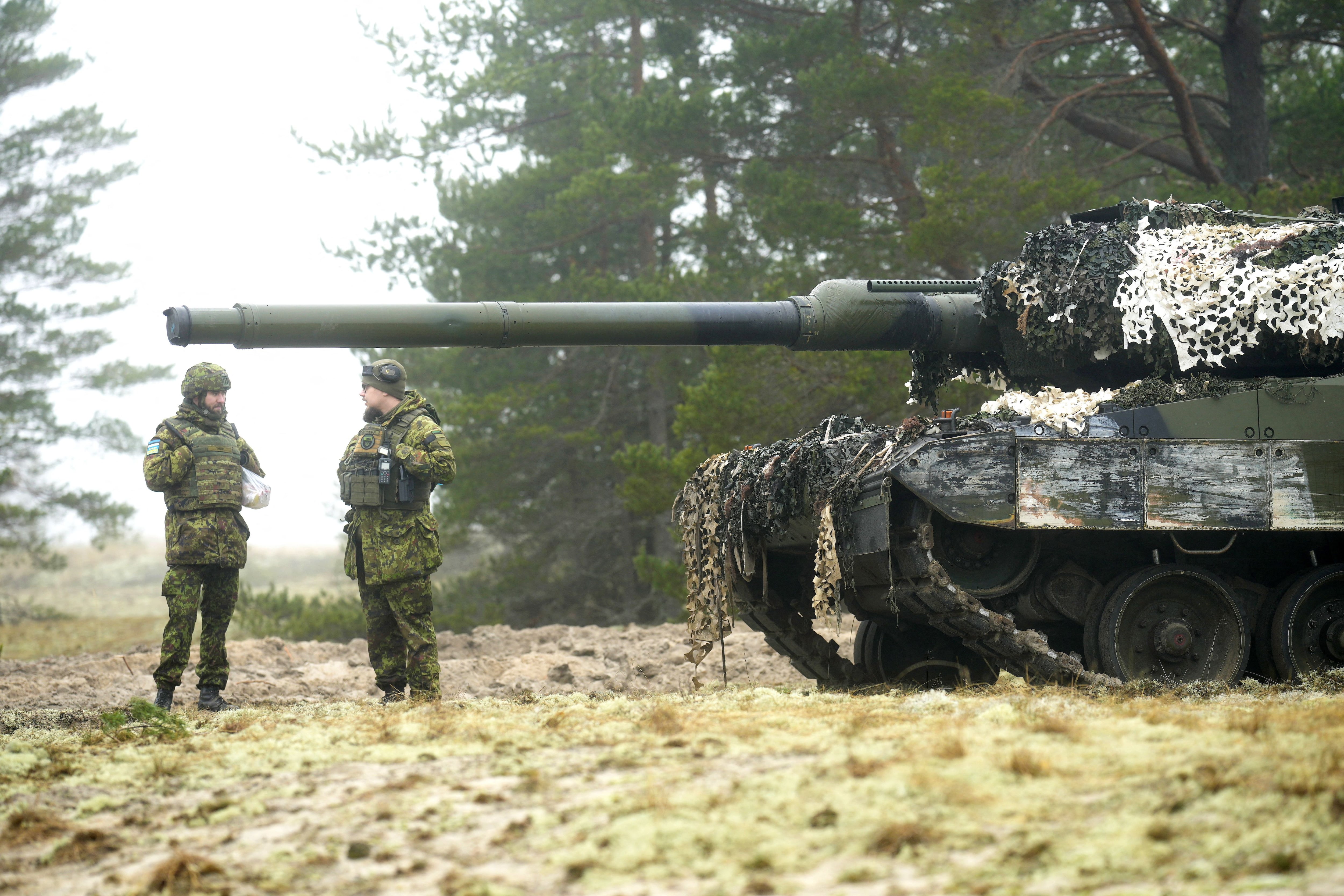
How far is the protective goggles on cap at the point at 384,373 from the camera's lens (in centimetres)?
729

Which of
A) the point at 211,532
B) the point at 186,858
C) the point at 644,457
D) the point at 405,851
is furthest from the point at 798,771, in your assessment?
the point at 644,457

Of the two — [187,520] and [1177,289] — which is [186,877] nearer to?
[187,520]

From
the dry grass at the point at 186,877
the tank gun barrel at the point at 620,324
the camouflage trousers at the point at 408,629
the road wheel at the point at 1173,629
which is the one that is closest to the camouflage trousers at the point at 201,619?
the camouflage trousers at the point at 408,629

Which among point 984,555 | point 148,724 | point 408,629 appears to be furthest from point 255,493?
point 984,555

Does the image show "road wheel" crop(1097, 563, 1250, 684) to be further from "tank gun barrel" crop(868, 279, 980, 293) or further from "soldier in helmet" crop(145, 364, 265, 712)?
"soldier in helmet" crop(145, 364, 265, 712)

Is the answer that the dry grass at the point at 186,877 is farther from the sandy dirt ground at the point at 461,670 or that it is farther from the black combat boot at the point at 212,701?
the sandy dirt ground at the point at 461,670

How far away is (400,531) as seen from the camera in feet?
23.6

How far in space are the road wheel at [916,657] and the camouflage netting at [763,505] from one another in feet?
2.81

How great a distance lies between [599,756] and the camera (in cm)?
443

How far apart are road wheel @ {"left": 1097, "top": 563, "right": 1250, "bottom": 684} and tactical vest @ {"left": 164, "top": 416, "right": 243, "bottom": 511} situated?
484 cm

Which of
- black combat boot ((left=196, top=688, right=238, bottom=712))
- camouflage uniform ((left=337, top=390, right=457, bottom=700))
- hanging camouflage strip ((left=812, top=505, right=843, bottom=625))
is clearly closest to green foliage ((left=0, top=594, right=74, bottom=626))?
black combat boot ((left=196, top=688, right=238, bottom=712))

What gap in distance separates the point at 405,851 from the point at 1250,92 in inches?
587

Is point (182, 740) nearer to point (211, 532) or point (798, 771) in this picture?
point (211, 532)

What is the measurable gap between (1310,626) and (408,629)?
474 centimetres
